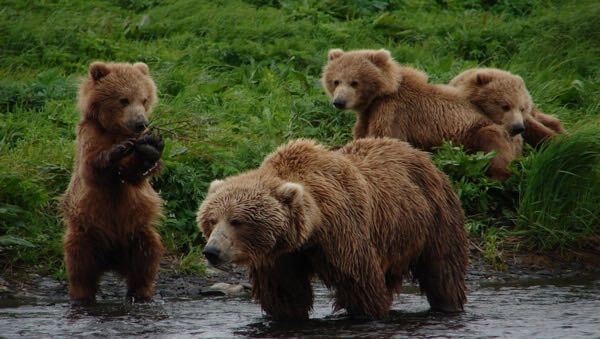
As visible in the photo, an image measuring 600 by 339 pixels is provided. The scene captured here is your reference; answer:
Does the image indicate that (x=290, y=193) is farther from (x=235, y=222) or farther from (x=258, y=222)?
(x=235, y=222)

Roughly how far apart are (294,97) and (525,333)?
17.1ft

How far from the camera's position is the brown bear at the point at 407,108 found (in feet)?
33.3

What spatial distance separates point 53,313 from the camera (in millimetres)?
7320

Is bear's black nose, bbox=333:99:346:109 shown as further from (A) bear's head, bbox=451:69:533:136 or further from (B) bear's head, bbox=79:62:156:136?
(B) bear's head, bbox=79:62:156:136

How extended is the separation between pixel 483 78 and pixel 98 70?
398 centimetres

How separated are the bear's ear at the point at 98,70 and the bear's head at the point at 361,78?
2723 mm

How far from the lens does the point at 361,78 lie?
10398mm

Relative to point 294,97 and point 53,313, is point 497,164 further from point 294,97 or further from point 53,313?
point 53,313

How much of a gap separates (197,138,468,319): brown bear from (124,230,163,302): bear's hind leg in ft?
4.30

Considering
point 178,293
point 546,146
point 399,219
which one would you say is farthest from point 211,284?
point 546,146

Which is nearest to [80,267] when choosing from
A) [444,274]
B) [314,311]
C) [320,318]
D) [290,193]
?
[314,311]

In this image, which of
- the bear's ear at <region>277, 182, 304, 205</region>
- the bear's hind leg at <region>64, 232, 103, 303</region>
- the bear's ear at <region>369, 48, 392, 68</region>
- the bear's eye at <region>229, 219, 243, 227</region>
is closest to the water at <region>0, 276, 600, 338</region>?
the bear's hind leg at <region>64, 232, 103, 303</region>

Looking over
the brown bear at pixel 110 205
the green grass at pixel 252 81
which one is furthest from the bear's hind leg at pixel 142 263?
the green grass at pixel 252 81

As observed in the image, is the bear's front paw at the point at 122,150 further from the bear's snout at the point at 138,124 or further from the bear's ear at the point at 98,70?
the bear's ear at the point at 98,70
